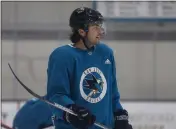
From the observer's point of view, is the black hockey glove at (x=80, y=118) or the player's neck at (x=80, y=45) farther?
the player's neck at (x=80, y=45)

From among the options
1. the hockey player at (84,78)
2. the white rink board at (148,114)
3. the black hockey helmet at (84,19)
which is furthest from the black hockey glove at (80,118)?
the white rink board at (148,114)

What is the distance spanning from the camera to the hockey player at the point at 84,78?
174 centimetres

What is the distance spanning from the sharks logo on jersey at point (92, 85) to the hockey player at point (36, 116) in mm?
877

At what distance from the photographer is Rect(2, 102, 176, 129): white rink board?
3844 mm

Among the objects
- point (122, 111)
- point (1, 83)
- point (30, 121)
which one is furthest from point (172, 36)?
point (122, 111)

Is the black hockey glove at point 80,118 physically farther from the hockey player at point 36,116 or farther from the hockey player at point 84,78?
the hockey player at point 36,116

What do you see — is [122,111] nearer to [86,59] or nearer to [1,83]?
[86,59]

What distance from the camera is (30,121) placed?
9.05 feet

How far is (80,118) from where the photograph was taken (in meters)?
1.71

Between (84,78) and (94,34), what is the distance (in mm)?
157

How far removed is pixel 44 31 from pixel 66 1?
0.27 metres

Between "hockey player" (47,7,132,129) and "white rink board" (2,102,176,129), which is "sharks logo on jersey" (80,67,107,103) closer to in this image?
"hockey player" (47,7,132,129)

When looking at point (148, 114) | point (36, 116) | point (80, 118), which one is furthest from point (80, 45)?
point (148, 114)

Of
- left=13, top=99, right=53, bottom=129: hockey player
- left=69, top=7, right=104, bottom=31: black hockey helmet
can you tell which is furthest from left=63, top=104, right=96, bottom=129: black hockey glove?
left=13, top=99, right=53, bottom=129: hockey player
